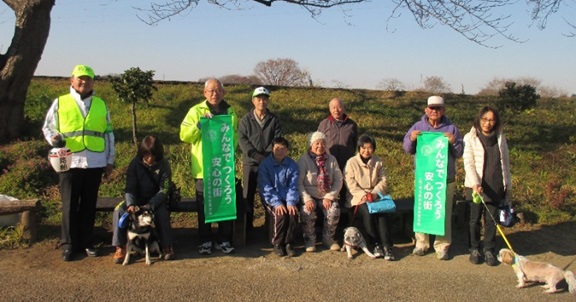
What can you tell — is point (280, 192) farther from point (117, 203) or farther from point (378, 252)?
point (117, 203)

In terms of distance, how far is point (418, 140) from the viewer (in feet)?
19.1

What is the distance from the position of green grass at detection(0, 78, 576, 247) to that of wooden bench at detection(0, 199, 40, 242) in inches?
32.0

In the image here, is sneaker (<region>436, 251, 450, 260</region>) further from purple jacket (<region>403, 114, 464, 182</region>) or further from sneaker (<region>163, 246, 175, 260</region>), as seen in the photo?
sneaker (<region>163, 246, 175, 260</region>)

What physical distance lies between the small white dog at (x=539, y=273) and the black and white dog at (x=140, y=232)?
3550mm

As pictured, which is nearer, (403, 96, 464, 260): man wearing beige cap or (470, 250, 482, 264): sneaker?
(470, 250, 482, 264): sneaker

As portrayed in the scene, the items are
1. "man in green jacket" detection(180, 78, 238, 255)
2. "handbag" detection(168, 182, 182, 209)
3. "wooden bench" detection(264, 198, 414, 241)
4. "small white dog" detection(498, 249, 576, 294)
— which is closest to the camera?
"small white dog" detection(498, 249, 576, 294)

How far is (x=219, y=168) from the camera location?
5.76m

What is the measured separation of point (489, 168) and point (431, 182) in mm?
635

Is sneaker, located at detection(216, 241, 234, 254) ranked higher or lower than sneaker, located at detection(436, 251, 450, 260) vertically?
higher

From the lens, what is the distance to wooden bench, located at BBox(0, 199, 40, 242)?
18.9 feet

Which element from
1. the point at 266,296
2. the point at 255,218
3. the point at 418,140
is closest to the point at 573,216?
the point at 418,140

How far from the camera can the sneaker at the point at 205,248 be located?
5668 millimetres

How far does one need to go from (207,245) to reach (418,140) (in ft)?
8.71

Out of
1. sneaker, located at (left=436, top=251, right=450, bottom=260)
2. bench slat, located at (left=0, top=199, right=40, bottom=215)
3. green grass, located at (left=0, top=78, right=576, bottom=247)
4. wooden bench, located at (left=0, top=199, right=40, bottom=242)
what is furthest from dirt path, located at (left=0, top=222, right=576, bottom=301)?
green grass, located at (left=0, top=78, right=576, bottom=247)
